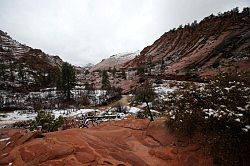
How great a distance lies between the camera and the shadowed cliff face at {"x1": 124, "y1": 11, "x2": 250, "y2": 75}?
4516 cm

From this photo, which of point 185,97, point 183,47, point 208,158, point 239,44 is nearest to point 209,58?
point 239,44

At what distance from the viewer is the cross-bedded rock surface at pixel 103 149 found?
281 inches

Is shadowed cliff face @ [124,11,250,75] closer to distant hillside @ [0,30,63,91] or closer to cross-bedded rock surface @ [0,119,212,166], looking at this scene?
distant hillside @ [0,30,63,91]

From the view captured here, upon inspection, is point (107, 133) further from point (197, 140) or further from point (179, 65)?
point (179, 65)

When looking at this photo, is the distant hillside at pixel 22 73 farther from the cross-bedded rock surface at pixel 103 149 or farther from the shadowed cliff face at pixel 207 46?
the cross-bedded rock surface at pixel 103 149

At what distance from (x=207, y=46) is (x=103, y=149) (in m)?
52.7

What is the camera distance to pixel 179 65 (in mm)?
55062

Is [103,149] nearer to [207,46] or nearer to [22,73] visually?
[207,46]

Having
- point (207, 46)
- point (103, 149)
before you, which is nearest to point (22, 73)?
point (207, 46)

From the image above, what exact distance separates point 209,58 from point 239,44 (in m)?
5.91

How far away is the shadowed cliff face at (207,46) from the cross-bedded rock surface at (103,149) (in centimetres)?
3178

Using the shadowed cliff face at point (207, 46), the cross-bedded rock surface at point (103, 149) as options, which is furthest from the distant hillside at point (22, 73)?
the cross-bedded rock surface at point (103, 149)

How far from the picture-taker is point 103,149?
25.0 ft

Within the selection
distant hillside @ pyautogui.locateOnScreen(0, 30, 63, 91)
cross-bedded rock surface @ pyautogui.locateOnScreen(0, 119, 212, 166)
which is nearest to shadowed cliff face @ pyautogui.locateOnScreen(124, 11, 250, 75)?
distant hillside @ pyautogui.locateOnScreen(0, 30, 63, 91)
